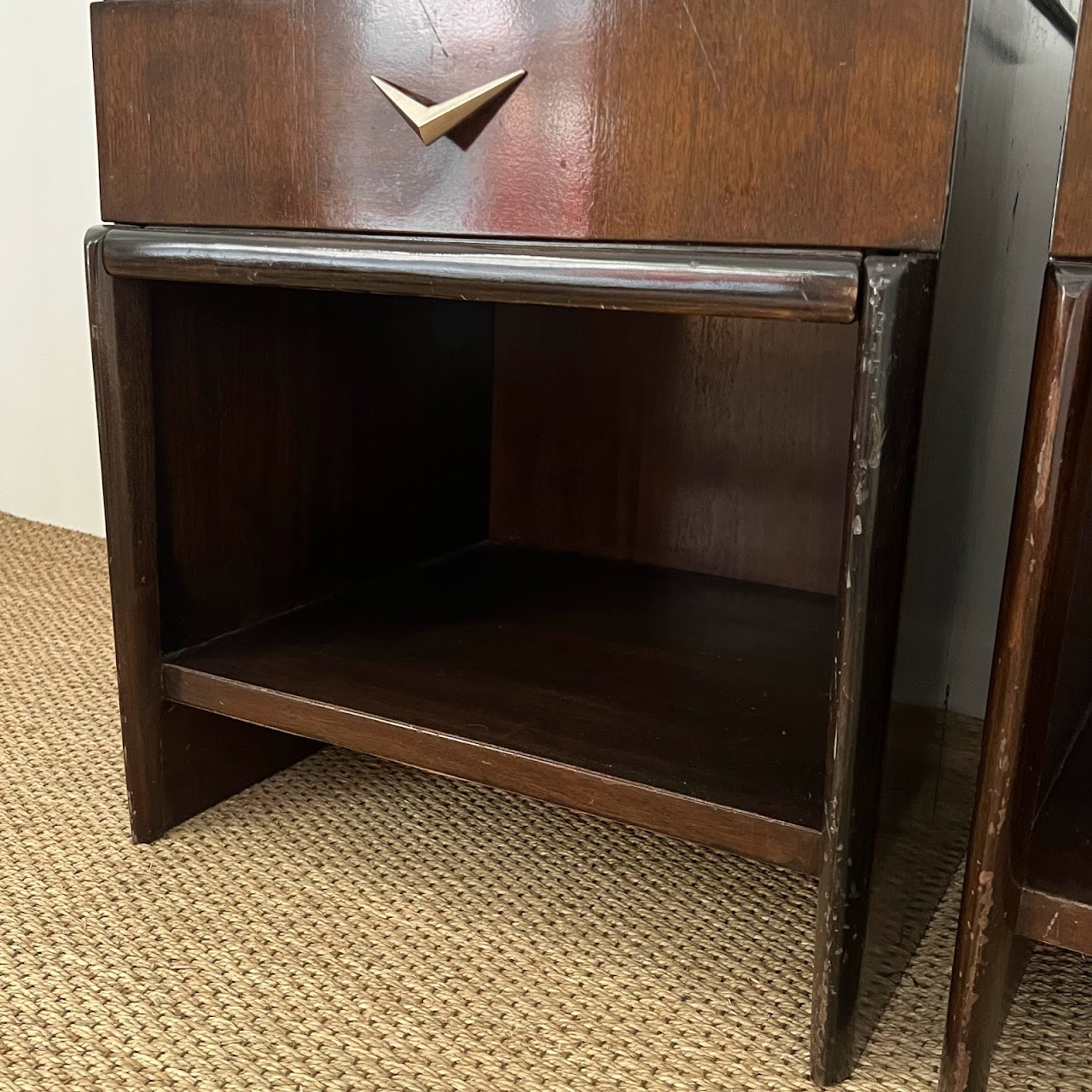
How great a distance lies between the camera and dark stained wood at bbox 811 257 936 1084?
445 mm

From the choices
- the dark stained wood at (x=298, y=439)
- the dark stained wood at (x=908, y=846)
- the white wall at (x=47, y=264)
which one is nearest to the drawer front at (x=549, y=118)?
the dark stained wood at (x=298, y=439)

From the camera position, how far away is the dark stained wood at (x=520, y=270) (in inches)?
17.8

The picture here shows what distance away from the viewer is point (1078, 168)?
1.32 feet

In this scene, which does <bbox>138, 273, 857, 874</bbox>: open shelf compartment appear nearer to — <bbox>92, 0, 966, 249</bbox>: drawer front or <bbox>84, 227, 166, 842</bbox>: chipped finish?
<bbox>84, 227, 166, 842</bbox>: chipped finish

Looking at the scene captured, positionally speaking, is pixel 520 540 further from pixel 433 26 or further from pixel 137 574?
pixel 433 26

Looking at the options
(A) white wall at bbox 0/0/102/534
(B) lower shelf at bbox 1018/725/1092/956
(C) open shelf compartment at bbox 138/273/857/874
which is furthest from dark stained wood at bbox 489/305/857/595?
(A) white wall at bbox 0/0/102/534

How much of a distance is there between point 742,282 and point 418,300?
0.44m

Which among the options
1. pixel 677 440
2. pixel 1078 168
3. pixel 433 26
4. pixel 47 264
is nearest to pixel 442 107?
pixel 433 26

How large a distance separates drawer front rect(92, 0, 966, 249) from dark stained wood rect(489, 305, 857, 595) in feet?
1.18

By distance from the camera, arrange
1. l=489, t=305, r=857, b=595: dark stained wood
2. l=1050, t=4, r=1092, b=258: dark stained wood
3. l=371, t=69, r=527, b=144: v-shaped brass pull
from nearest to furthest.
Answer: l=1050, t=4, r=1092, b=258: dark stained wood < l=371, t=69, r=527, b=144: v-shaped brass pull < l=489, t=305, r=857, b=595: dark stained wood

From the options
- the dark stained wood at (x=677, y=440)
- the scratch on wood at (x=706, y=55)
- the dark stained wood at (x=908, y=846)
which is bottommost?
the dark stained wood at (x=908, y=846)

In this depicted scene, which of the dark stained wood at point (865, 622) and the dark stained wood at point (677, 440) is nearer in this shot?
the dark stained wood at point (865, 622)

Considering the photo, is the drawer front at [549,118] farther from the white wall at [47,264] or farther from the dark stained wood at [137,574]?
the white wall at [47,264]

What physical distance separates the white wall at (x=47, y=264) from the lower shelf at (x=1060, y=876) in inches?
42.6
